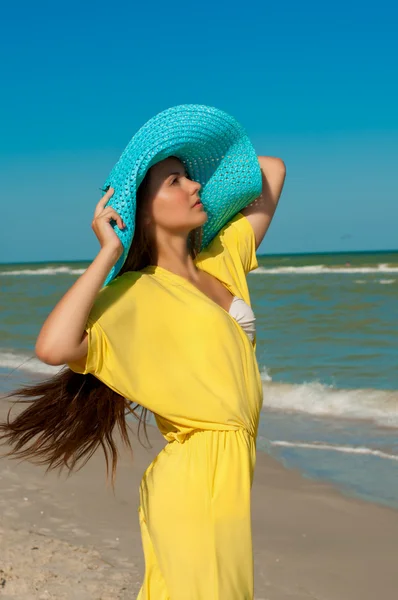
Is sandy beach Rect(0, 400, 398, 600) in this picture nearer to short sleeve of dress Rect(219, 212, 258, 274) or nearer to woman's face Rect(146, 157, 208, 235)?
short sleeve of dress Rect(219, 212, 258, 274)

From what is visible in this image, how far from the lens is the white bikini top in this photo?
2668mm

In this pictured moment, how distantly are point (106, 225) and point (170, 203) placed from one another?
32 centimetres

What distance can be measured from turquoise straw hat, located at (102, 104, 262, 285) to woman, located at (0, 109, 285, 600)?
5 centimetres

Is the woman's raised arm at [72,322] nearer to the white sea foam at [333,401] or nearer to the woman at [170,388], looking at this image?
the woman at [170,388]

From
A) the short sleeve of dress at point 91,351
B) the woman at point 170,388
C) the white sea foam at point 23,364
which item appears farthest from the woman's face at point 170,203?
the white sea foam at point 23,364

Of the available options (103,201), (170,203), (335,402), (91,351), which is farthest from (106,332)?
(335,402)

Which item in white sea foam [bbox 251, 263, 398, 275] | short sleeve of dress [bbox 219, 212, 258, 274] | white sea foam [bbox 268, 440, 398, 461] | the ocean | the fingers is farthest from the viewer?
white sea foam [bbox 251, 263, 398, 275]

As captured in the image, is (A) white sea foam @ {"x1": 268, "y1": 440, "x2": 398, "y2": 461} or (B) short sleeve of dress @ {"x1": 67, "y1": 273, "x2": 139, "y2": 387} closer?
(B) short sleeve of dress @ {"x1": 67, "y1": 273, "x2": 139, "y2": 387}

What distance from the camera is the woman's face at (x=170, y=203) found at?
2635 mm

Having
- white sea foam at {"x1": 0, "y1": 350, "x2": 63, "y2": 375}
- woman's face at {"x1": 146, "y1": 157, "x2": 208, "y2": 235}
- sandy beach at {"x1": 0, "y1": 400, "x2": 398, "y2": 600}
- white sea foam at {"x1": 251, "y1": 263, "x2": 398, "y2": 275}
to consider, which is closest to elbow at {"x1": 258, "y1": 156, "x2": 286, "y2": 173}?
woman's face at {"x1": 146, "y1": 157, "x2": 208, "y2": 235}

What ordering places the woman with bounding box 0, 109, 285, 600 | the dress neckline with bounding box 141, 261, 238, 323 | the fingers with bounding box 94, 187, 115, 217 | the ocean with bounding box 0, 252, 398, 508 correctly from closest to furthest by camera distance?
the woman with bounding box 0, 109, 285, 600
the fingers with bounding box 94, 187, 115, 217
the dress neckline with bounding box 141, 261, 238, 323
the ocean with bounding box 0, 252, 398, 508

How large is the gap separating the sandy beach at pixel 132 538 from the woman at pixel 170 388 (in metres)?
1.48

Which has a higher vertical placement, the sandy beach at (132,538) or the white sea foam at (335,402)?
the sandy beach at (132,538)

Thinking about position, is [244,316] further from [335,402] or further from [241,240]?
[335,402]
